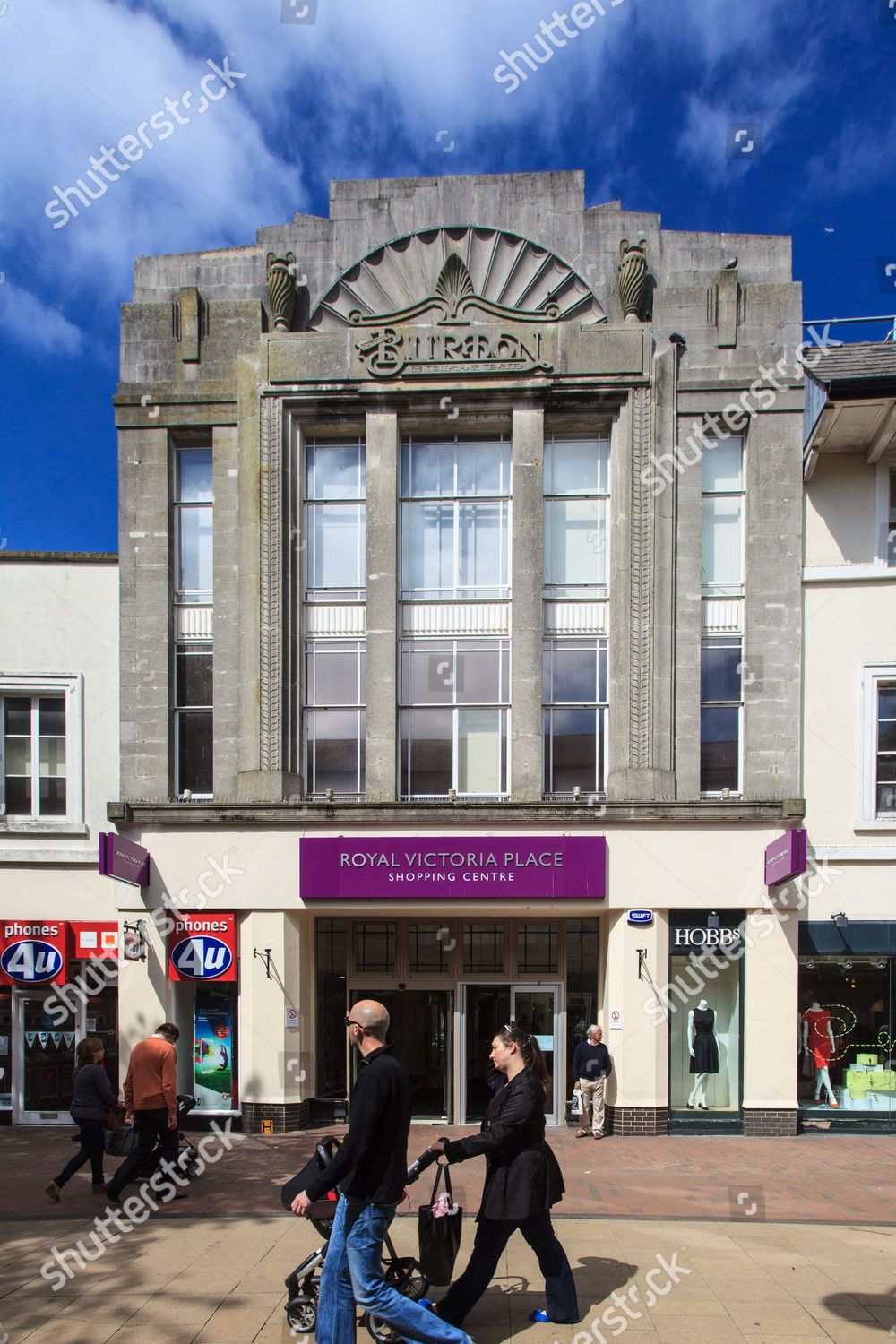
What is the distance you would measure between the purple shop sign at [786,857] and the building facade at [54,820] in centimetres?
920

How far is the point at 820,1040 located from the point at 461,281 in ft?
38.7

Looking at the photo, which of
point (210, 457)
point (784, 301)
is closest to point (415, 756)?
point (210, 457)

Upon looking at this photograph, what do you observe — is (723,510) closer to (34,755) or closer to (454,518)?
(454,518)

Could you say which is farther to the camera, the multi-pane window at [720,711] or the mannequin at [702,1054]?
the multi-pane window at [720,711]

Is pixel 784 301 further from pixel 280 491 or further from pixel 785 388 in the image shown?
pixel 280 491

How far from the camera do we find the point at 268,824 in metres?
13.0

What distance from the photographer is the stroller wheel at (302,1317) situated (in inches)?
230

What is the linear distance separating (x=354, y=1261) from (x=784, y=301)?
13.1 meters

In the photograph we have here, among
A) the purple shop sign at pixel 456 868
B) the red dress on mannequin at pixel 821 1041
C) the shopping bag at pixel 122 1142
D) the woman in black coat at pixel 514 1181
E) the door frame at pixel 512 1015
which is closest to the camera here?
the woman in black coat at pixel 514 1181

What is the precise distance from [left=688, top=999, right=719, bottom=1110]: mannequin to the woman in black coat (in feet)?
24.1

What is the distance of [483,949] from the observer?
1375 cm

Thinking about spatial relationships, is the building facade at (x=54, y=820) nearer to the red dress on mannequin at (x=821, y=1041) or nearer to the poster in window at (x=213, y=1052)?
the poster in window at (x=213, y=1052)

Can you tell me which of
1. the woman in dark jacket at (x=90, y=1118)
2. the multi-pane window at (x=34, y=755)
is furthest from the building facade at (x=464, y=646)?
the woman in dark jacket at (x=90, y=1118)

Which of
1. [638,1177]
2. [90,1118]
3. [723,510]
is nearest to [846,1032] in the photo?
[638,1177]
